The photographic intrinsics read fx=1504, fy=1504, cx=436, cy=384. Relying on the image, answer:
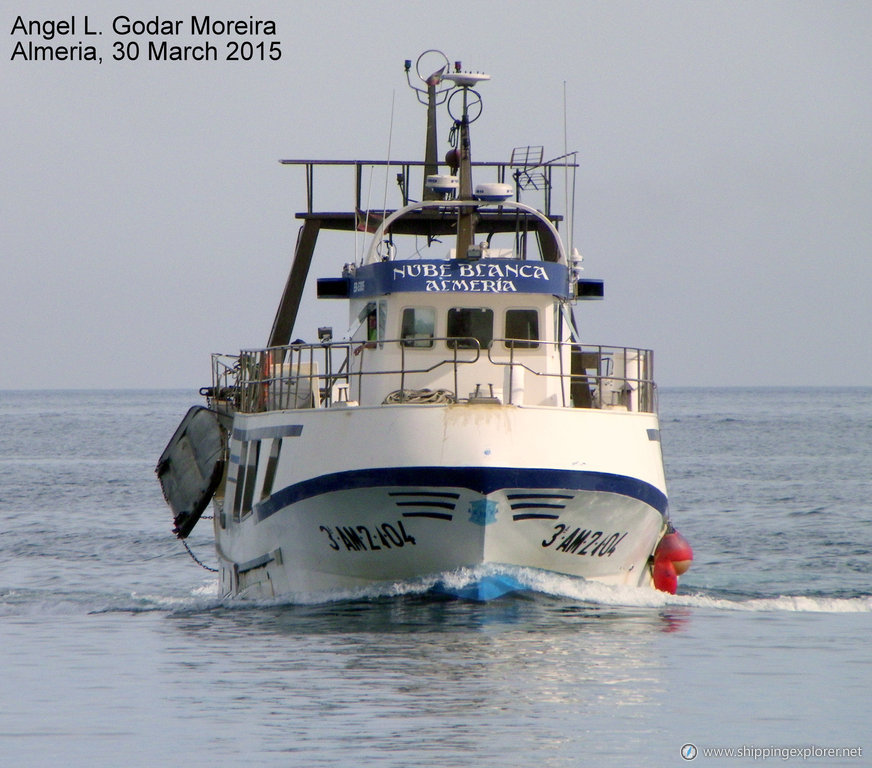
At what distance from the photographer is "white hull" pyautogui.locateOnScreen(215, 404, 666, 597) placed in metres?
17.2

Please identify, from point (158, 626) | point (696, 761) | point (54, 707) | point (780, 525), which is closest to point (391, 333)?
point (158, 626)

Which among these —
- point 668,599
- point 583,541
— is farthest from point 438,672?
point 668,599

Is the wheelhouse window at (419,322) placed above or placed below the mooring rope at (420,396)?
above

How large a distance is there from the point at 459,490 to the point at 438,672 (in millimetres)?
2780

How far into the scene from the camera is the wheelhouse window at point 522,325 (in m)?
20.2

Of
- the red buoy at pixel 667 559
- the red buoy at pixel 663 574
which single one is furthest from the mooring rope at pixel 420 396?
the red buoy at pixel 663 574

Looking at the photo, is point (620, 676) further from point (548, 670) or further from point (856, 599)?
point (856, 599)

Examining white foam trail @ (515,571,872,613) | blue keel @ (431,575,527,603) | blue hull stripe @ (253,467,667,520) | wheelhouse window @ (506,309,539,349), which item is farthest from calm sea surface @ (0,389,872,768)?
wheelhouse window @ (506,309,539,349)

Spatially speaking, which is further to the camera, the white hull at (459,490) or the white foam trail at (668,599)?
the white foam trail at (668,599)

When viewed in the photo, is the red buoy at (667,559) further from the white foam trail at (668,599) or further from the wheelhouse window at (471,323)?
the wheelhouse window at (471,323)

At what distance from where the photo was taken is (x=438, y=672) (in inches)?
584

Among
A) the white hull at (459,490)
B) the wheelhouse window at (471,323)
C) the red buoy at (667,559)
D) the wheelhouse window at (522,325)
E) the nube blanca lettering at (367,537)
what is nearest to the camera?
the white hull at (459,490)

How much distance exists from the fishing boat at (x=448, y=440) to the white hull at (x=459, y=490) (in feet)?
0.08

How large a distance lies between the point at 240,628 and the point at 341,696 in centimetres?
469
